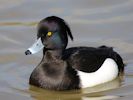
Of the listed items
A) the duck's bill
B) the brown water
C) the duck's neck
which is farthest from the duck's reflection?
the duck's bill

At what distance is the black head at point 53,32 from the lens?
841 centimetres

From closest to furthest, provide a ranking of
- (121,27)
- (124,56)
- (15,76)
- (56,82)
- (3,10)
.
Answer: (56,82) → (15,76) → (124,56) → (121,27) → (3,10)

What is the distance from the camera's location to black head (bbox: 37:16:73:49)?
841 centimetres

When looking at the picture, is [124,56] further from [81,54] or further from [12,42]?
[12,42]

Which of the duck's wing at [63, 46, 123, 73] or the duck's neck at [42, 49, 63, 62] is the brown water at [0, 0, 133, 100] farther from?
the duck's neck at [42, 49, 63, 62]

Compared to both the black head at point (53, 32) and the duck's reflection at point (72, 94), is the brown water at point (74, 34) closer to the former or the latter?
the duck's reflection at point (72, 94)

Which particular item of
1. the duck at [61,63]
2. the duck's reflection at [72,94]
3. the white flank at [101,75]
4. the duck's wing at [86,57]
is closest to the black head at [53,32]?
the duck at [61,63]

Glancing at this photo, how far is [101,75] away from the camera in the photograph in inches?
349

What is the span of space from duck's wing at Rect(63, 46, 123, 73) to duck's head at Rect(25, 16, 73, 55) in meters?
0.25

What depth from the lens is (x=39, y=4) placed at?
11.8m

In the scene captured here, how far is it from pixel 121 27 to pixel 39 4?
190cm

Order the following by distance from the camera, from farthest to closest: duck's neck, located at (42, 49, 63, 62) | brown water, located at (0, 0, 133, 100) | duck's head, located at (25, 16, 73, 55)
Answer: duck's neck, located at (42, 49, 63, 62) → brown water, located at (0, 0, 133, 100) → duck's head, located at (25, 16, 73, 55)

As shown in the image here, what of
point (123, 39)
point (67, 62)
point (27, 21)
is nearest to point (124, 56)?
point (123, 39)

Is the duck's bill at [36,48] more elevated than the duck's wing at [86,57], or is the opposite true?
the duck's bill at [36,48]
